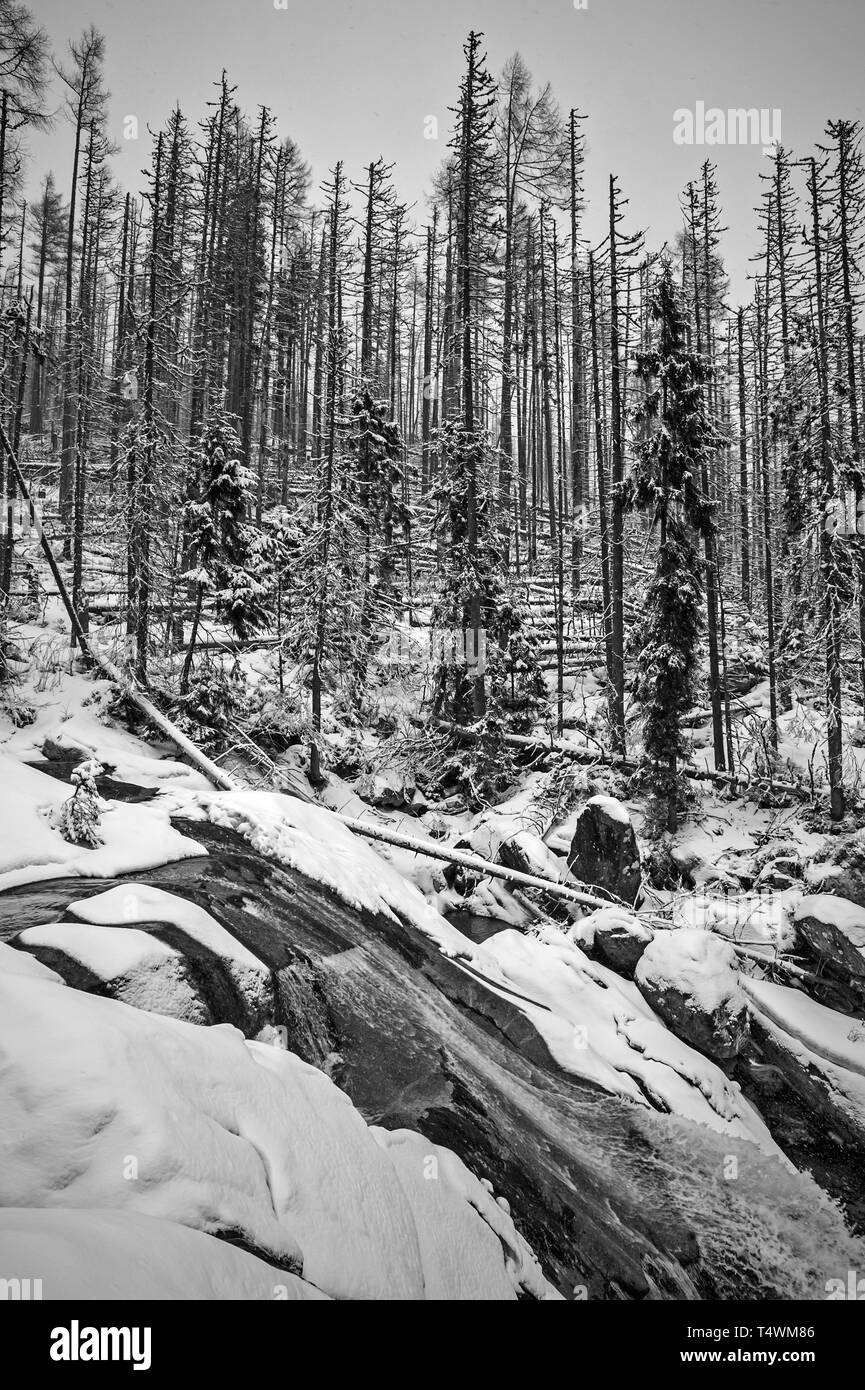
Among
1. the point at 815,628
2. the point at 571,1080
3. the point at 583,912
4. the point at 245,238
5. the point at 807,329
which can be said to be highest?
the point at 245,238

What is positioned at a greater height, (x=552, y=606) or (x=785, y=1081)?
(x=552, y=606)

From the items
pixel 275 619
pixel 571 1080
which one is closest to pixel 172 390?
pixel 275 619

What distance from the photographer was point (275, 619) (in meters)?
22.7

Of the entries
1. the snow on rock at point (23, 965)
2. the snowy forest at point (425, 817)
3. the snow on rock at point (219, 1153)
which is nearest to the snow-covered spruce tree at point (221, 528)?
the snowy forest at point (425, 817)

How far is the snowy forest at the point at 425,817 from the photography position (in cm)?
328

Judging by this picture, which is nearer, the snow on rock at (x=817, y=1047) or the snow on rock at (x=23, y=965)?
the snow on rock at (x=23, y=965)

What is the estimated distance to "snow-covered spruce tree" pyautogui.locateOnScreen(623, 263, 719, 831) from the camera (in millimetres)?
15695

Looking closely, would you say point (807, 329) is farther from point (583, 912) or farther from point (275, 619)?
point (275, 619)

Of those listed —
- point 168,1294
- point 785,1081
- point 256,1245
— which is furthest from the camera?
point 785,1081

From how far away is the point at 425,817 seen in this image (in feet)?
54.0

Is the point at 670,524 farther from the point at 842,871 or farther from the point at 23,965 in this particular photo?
the point at 23,965

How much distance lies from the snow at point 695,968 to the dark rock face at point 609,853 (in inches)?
114

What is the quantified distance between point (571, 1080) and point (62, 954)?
576 cm

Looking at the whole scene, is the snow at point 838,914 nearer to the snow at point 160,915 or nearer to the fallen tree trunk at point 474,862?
the fallen tree trunk at point 474,862
